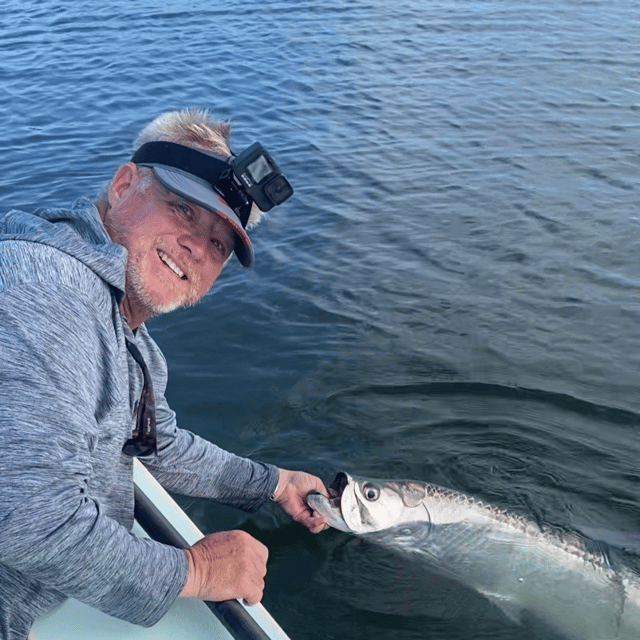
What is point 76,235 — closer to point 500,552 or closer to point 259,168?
point 259,168

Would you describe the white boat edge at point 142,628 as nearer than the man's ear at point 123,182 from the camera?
Yes

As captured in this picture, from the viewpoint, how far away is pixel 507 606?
14.2 ft

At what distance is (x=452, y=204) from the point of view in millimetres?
9383

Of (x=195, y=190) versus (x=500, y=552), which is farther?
(x=500, y=552)

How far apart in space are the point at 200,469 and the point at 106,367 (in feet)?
4.97

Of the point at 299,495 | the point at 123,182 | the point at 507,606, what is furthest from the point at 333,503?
the point at 123,182

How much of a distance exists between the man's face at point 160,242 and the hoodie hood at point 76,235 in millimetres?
220

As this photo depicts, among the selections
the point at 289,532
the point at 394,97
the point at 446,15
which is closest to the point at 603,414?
the point at 289,532

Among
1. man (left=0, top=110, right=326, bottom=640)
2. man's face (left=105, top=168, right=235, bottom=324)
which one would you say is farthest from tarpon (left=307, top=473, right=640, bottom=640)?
man's face (left=105, top=168, right=235, bottom=324)

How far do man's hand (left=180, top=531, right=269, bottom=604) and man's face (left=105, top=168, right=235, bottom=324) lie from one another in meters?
0.91

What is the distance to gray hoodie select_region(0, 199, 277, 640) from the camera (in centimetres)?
206

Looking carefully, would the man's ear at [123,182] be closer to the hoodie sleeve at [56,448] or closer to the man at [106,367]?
the man at [106,367]

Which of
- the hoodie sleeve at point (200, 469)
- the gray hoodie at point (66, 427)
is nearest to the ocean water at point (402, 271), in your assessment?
the hoodie sleeve at point (200, 469)

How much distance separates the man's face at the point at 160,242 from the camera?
2779 millimetres
